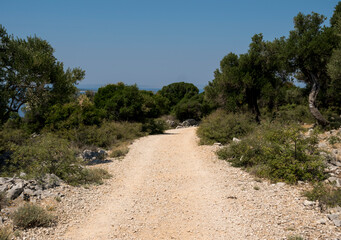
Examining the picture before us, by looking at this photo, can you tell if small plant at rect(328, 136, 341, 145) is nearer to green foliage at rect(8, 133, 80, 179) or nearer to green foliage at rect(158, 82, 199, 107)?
green foliage at rect(8, 133, 80, 179)

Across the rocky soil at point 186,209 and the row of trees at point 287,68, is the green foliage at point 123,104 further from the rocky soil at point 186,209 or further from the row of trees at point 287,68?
the rocky soil at point 186,209

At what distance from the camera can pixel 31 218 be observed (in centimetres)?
624

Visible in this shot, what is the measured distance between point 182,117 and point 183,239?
133 feet

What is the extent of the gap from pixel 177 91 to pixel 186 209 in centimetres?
4794

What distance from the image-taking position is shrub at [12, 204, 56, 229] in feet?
20.3

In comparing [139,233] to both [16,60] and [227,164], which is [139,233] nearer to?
[227,164]

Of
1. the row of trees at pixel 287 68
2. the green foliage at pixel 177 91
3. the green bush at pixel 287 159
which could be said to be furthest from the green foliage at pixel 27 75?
the green foliage at pixel 177 91

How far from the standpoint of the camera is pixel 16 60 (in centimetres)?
1487

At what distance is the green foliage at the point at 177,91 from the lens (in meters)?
53.4

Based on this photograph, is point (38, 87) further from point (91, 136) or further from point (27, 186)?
point (27, 186)

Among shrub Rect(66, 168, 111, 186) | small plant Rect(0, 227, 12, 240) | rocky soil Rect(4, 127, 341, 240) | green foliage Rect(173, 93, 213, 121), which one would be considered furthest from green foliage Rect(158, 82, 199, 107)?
small plant Rect(0, 227, 12, 240)

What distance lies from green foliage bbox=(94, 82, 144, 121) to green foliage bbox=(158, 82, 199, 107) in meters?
25.6

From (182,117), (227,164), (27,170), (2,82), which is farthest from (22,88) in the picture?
(182,117)

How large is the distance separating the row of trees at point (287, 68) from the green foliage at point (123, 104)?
7079mm
